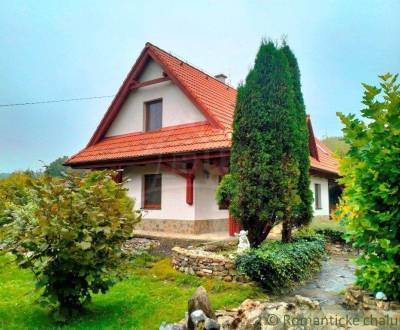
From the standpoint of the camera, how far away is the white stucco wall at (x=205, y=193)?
1245cm

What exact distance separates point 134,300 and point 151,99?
10556mm

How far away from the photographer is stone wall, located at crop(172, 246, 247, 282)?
6508 millimetres

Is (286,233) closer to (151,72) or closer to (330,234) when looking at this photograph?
(330,234)

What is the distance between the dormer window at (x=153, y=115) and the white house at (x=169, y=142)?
1.7 inches

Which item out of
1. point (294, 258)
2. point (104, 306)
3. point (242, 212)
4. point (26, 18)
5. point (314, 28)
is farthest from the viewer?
point (26, 18)

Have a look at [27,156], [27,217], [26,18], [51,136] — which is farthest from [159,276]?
[27,156]

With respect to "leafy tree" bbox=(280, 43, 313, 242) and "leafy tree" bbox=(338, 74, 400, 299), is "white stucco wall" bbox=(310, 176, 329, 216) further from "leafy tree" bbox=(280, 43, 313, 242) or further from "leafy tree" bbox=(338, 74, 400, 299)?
"leafy tree" bbox=(338, 74, 400, 299)

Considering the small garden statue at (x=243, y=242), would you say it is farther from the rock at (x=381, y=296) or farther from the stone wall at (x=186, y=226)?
the stone wall at (x=186, y=226)

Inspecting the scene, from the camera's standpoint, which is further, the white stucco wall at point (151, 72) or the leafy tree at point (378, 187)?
the white stucco wall at point (151, 72)

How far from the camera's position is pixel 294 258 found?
7.09 m

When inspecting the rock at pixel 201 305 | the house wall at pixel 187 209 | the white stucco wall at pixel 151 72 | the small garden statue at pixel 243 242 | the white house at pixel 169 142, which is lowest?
the rock at pixel 201 305

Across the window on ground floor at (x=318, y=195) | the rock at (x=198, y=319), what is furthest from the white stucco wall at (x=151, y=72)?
the rock at (x=198, y=319)

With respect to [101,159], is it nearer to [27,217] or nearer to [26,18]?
[26,18]

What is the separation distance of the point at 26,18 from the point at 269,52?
9596 mm
